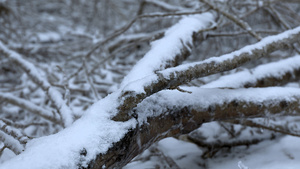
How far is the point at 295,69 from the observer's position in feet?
5.44

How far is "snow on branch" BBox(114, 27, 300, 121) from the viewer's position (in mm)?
869

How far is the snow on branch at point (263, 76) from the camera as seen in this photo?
1.48 metres

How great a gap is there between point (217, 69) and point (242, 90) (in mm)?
287

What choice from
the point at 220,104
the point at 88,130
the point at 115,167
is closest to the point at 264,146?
the point at 220,104

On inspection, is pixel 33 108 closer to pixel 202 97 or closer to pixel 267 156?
pixel 202 97

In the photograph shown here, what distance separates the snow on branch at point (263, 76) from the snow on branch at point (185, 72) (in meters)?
0.29

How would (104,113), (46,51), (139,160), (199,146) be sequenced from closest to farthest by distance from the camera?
(104,113)
(139,160)
(199,146)
(46,51)

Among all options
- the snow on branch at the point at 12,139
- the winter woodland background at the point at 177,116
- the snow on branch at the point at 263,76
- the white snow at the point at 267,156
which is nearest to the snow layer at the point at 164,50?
the winter woodland background at the point at 177,116

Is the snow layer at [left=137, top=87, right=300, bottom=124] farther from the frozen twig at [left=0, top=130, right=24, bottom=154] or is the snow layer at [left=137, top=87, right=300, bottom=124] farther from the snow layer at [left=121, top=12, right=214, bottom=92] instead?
the frozen twig at [left=0, top=130, right=24, bottom=154]

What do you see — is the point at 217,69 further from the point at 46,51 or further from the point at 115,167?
the point at 46,51

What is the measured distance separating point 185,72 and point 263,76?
A: 2.60 ft

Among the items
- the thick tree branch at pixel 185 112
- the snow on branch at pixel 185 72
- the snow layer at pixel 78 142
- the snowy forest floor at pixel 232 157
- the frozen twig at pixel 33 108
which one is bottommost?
the snowy forest floor at pixel 232 157

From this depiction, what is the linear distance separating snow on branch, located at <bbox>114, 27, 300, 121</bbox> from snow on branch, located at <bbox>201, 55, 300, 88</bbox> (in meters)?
0.29

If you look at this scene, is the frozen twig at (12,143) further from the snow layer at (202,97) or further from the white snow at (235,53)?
the white snow at (235,53)
